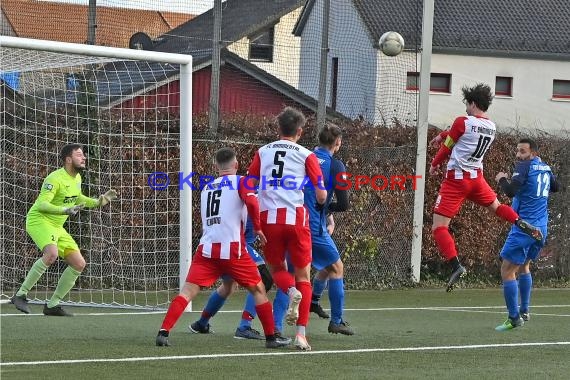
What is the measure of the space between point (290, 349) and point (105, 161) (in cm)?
619

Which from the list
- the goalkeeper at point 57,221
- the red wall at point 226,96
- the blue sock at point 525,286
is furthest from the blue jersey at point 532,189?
the goalkeeper at point 57,221

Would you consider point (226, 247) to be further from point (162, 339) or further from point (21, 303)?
point (21, 303)

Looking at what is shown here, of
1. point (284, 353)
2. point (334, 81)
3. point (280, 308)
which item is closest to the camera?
point (284, 353)

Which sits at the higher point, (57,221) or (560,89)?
(560,89)

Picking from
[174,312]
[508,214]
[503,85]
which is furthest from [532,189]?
[503,85]

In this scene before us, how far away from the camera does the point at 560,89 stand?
44844 mm

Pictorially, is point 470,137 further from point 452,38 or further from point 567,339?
point 452,38

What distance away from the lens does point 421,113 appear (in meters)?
17.5

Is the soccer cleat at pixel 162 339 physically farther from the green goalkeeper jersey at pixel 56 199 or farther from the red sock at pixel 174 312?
the green goalkeeper jersey at pixel 56 199

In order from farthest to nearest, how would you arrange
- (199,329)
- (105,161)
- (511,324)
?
(105,161) < (511,324) < (199,329)

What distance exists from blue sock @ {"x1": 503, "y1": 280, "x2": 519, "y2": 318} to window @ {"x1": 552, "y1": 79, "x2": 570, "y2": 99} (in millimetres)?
33956

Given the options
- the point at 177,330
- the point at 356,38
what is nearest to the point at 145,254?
the point at 177,330

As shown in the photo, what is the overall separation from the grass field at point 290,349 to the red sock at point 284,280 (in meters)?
0.54

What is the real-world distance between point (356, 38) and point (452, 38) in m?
22.2
